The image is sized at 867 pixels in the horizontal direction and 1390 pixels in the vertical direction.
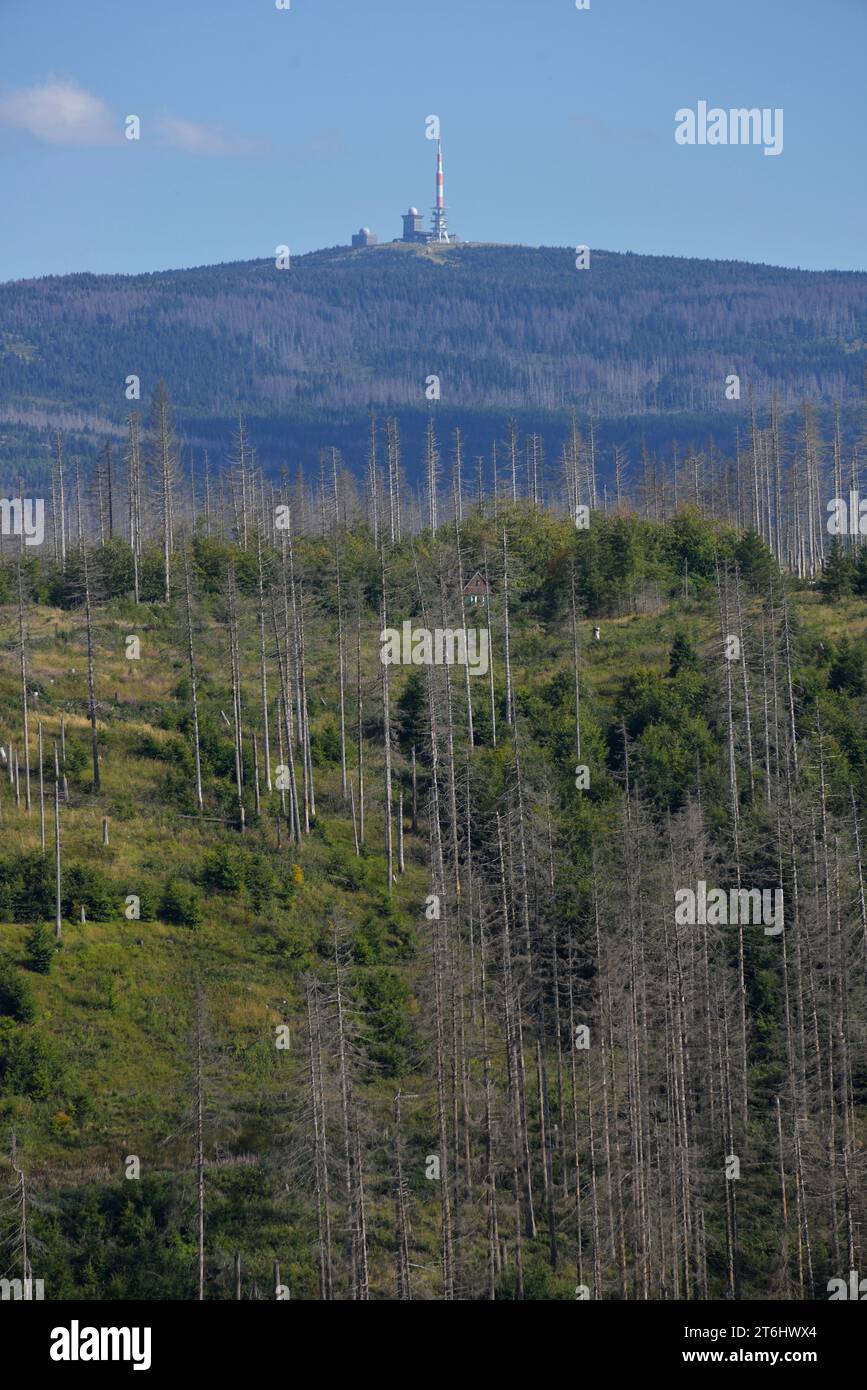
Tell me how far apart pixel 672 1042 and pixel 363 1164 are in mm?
10389

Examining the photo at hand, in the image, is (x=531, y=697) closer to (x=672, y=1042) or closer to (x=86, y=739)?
(x=86, y=739)

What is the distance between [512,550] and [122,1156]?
159 ft

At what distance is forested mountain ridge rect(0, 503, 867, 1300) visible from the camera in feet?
162

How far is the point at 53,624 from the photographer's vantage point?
87.3 metres

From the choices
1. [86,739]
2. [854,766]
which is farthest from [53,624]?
[854,766]

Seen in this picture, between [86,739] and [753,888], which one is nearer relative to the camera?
[753,888]

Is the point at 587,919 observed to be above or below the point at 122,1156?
above

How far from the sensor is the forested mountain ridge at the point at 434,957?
4931cm

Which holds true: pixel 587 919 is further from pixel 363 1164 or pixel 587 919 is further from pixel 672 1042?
pixel 363 1164

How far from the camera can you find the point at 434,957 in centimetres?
5088

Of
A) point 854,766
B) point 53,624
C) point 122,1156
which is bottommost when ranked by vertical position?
point 122,1156
